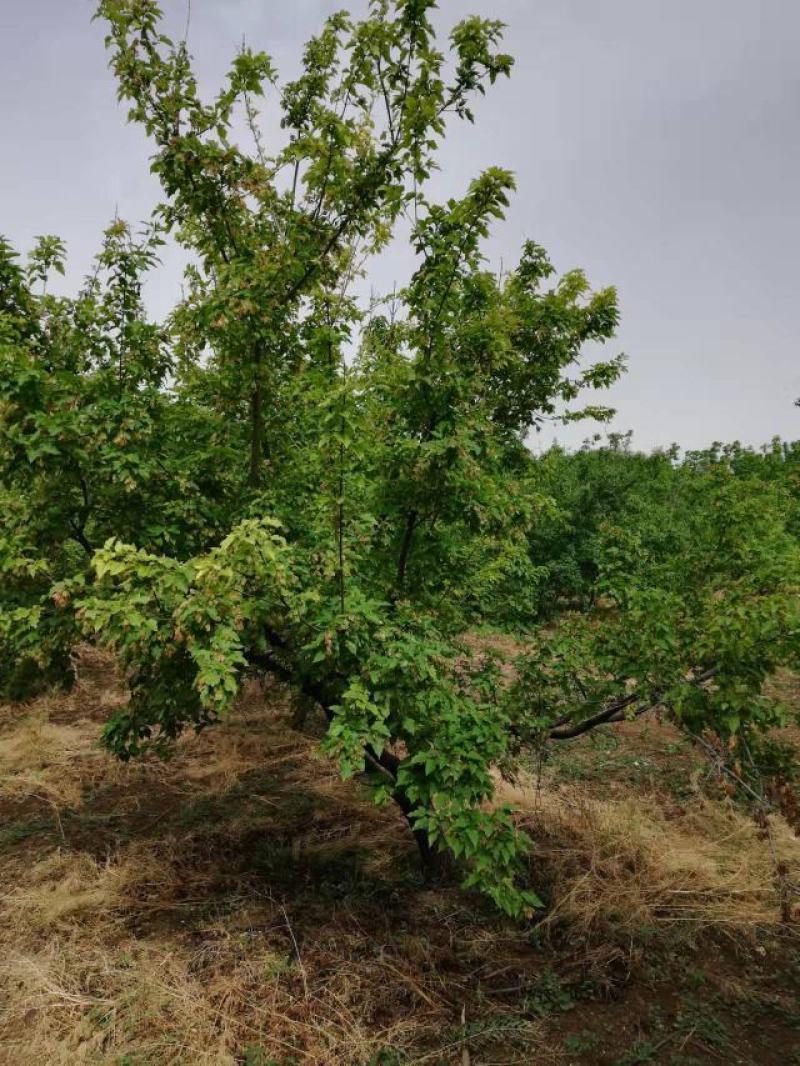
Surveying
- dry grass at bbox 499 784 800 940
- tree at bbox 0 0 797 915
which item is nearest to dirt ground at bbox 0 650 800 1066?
dry grass at bbox 499 784 800 940

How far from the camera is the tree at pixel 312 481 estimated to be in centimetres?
342

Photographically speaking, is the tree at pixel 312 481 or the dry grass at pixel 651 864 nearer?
the tree at pixel 312 481

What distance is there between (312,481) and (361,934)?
337cm

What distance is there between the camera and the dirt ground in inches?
145

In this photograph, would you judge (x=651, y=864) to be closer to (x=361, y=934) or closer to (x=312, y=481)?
(x=361, y=934)

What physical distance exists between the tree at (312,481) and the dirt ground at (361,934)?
0.87m

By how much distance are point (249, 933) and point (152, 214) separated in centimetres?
510

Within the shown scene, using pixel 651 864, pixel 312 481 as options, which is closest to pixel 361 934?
pixel 651 864

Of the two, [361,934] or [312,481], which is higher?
[312,481]

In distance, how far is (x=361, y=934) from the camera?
14.9 feet

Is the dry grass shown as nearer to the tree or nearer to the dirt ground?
the dirt ground

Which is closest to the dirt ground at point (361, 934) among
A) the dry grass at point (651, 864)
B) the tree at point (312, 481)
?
the dry grass at point (651, 864)

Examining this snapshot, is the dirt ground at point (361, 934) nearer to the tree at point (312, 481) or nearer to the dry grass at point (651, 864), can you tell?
the dry grass at point (651, 864)

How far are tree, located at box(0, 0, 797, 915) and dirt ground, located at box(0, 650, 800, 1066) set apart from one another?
868 mm
